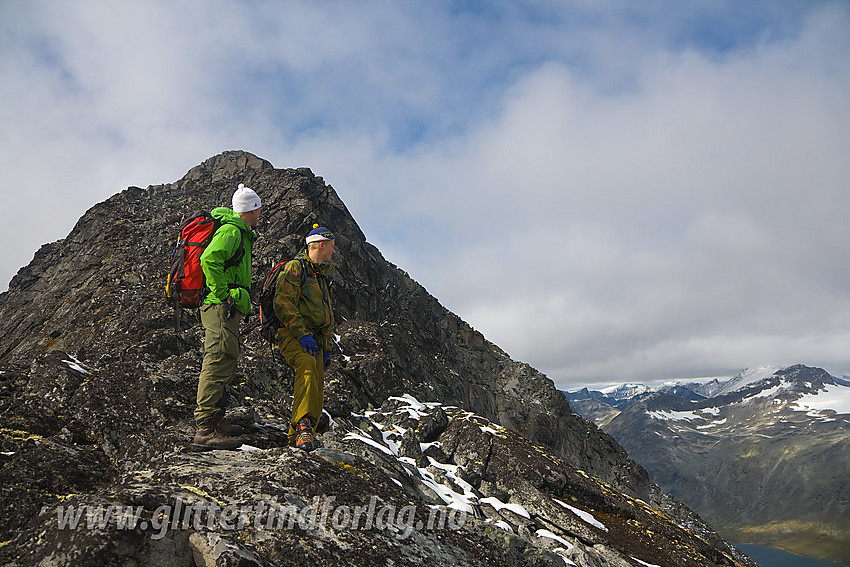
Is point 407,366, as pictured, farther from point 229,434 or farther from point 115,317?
point 229,434

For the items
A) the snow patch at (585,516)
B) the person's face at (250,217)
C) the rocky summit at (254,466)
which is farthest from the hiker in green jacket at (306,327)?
the snow patch at (585,516)

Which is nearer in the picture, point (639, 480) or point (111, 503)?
point (111, 503)

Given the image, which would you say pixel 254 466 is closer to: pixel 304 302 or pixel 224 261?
pixel 304 302

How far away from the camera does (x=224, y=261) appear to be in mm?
9102

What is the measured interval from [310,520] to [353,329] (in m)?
20.7

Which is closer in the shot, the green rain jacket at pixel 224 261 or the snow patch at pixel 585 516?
the green rain jacket at pixel 224 261

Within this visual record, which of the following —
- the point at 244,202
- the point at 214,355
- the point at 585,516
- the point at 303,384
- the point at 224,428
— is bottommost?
the point at 585,516

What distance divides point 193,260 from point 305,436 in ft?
14.0

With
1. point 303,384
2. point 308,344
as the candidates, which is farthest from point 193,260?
point 303,384

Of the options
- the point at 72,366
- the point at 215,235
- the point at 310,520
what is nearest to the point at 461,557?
the point at 310,520

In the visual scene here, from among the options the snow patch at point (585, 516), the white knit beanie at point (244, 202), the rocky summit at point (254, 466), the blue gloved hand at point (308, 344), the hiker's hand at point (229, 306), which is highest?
the white knit beanie at point (244, 202)

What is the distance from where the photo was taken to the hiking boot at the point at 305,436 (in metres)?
9.37

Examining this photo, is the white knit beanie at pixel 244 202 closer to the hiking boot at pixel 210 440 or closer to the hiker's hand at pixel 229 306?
the hiker's hand at pixel 229 306

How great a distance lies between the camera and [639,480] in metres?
40.8
